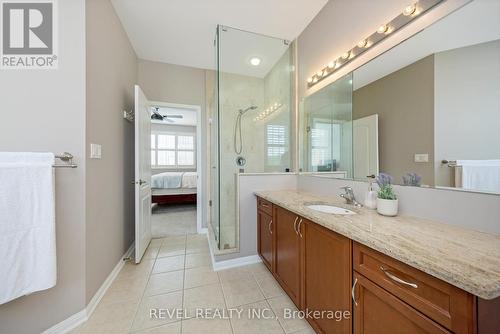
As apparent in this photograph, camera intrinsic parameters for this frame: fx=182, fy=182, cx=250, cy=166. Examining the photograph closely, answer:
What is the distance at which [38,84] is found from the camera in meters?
1.23

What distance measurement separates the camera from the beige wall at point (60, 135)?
117 centimetres

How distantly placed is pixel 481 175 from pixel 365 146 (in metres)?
0.65

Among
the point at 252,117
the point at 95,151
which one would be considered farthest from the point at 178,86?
the point at 95,151

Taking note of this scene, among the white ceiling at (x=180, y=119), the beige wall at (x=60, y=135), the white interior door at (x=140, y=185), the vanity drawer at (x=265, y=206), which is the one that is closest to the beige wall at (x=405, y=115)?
the vanity drawer at (x=265, y=206)

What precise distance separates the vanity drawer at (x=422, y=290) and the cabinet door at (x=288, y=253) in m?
0.57

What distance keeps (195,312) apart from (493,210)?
74.0 inches

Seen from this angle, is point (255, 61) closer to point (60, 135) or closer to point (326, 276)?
point (60, 135)

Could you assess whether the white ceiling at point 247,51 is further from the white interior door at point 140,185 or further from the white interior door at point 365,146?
the white interior door at point 365,146

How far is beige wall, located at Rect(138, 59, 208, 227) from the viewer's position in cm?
285

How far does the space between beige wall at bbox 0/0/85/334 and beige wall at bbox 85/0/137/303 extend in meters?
0.07

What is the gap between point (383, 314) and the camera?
2.46 ft

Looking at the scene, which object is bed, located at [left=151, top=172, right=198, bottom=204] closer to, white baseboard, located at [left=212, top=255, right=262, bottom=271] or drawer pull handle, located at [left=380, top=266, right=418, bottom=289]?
white baseboard, located at [left=212, top=255, right=262, bottom=271]

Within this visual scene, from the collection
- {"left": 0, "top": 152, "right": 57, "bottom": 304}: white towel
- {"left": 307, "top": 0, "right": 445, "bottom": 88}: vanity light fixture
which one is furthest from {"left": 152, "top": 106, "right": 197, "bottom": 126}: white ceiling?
{"left": 0, "top": 152, "right": 57, "bottom": 304}: white towel

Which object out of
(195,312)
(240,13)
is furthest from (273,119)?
(195,312)
